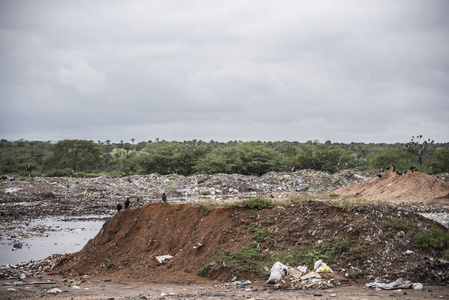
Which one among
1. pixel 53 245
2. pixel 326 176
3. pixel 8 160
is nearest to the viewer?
pixel 53 245

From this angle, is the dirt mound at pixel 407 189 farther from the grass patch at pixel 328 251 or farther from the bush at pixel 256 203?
the grass patch at pixel 328 251

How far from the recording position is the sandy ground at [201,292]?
21.9 feet

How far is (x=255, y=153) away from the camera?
133 ft

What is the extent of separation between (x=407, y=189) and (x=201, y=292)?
18.0 m

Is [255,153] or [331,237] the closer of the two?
[331,237]

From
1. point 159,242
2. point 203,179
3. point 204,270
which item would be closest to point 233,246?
point 204,270

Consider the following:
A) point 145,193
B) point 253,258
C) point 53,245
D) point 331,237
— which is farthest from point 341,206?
point 145,193

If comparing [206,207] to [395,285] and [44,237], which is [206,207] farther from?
[44,237]

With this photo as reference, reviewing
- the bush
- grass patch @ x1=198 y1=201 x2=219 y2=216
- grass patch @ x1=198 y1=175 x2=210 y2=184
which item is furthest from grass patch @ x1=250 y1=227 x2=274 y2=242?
grass patch @ x1=198 y1=175 x2=210 y2=184

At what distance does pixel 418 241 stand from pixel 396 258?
2.22 feet

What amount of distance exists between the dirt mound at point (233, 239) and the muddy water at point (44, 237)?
8.31 feet

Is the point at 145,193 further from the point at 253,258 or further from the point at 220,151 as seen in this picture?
the point at 253,258

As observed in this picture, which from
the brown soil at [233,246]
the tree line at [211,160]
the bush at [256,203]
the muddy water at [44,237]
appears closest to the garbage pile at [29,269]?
the brown soil at [233,246]

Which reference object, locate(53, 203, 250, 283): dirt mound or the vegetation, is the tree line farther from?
the vegetation
